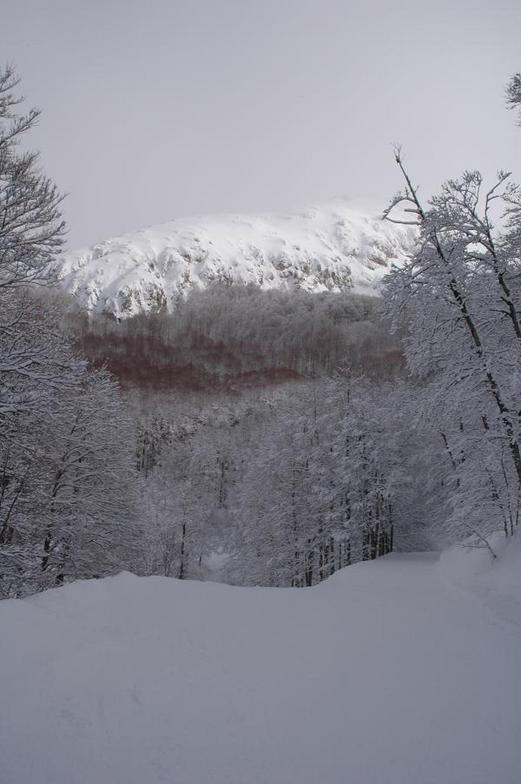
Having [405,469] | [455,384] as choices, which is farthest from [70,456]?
[405,469]

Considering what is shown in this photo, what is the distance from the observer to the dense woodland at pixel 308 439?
8.68 m

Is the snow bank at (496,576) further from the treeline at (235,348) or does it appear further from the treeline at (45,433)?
the treeline at (235,348)

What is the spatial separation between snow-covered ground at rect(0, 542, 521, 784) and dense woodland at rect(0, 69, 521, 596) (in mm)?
3720

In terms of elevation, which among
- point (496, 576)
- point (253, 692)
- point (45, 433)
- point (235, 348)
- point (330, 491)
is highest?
point (235, 348)

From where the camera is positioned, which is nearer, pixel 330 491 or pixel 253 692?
pixel 253 692

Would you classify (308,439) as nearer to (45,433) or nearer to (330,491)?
(330,491)

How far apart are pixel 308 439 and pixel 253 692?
2058cm

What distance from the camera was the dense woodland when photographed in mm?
8680

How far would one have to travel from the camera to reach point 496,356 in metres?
9.57

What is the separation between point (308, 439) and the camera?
25.4 meters

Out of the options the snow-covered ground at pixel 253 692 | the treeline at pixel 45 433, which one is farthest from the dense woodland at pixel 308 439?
the snow-covered ground at pixel 253 692

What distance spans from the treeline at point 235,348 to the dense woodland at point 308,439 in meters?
86.6

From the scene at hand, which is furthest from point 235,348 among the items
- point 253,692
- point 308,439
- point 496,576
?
point 253,692

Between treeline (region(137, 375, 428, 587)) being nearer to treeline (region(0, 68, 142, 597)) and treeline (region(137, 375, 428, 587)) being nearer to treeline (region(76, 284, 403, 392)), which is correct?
treeline (region(0, 68, 142, 597))
